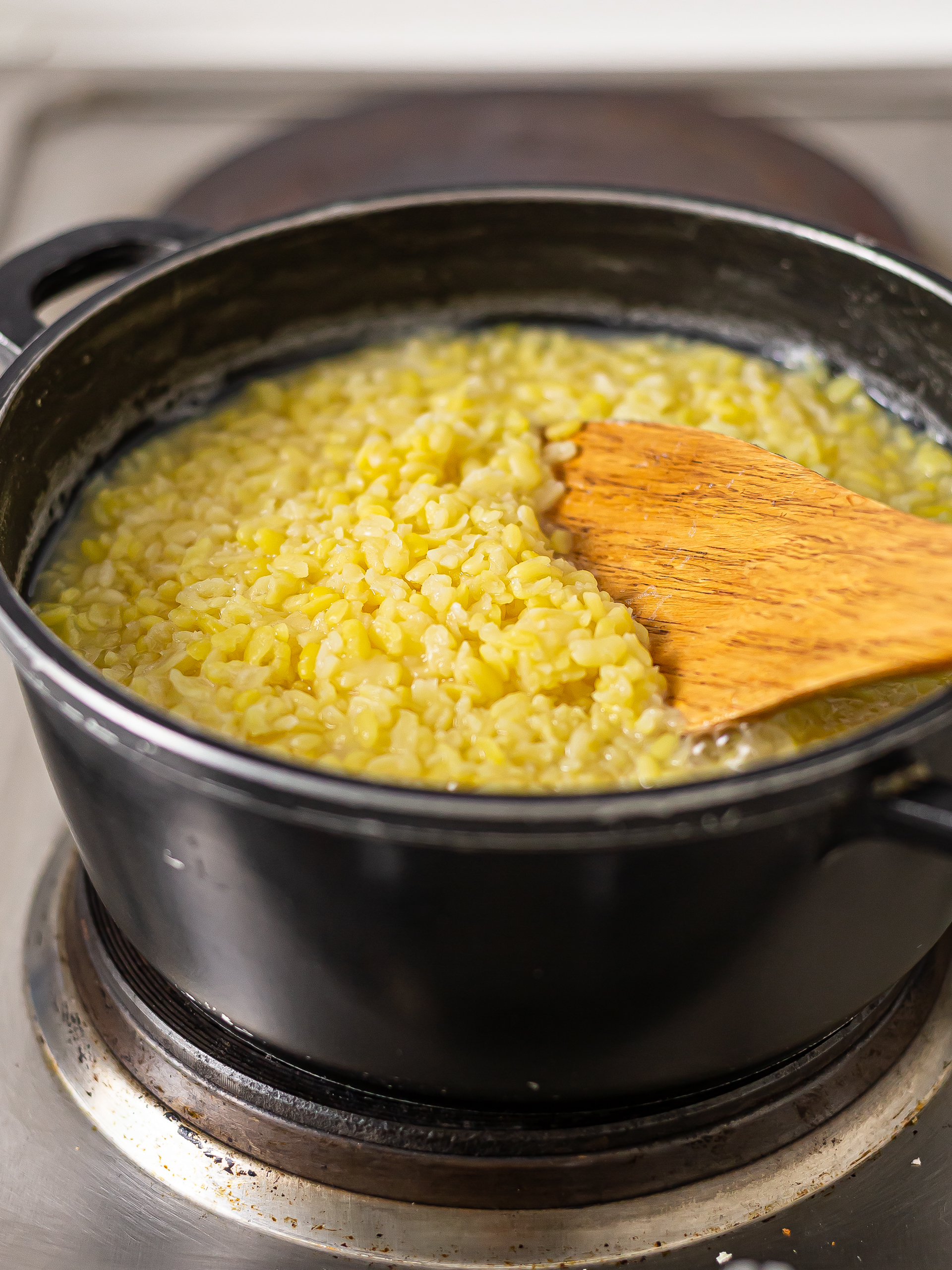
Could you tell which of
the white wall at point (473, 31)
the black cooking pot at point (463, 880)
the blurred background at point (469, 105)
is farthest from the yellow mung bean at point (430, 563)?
the white wall at point (473, 31)

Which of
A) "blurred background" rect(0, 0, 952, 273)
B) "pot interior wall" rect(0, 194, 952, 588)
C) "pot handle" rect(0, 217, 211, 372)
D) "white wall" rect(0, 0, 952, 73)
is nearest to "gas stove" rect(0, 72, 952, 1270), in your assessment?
"pot interior wall" rect(0, 194, 952, 588)

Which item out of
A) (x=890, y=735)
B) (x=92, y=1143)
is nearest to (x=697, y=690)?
(x=890, y=735)

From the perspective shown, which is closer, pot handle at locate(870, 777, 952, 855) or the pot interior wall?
pot handle at locate(870, 777, 952, 855)

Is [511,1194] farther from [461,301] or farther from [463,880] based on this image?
[461,301]

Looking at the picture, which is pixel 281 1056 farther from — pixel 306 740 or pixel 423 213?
pixel 423 213

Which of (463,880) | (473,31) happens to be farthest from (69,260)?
(473,31)

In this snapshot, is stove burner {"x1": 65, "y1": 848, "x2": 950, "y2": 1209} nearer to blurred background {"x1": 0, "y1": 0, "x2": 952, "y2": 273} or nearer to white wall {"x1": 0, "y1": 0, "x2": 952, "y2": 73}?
blurred background {"x1": 0, "y1": 0, "x2": 952, "y2": 273}

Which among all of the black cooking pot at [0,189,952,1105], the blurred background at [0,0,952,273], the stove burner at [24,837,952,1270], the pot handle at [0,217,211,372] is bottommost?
the stove burner at [24,837,952,1270]
